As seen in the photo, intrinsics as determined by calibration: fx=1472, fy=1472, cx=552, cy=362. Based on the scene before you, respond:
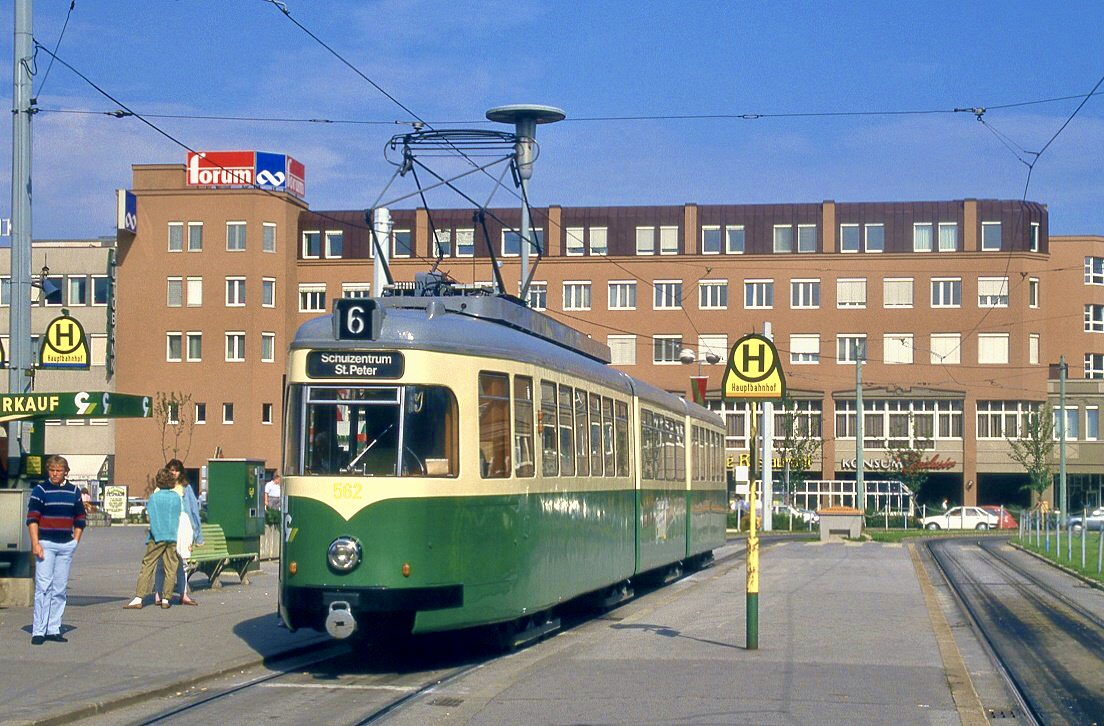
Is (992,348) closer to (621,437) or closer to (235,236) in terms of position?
(235,236)

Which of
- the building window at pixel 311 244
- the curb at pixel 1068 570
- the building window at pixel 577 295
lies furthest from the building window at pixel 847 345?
the curb at pixel 1068 570

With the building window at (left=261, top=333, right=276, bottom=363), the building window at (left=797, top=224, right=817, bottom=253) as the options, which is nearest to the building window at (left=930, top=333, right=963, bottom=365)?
the building window at (left=797, top=224, right=817, bottom=253)

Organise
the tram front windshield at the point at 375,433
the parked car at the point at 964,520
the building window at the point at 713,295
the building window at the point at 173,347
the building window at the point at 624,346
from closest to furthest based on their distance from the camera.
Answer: the tram front windshield at the point at 375,433 → the parked car at the point at 964,520 → the building window at the point at 173,347 → the building window at the point at 713,295 → the building window at the point at 624,346

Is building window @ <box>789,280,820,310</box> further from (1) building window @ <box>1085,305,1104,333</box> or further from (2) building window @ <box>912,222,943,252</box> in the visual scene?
(1) building window @ <box>1085,305,1104,333</box>

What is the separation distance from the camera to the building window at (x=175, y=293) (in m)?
68.3

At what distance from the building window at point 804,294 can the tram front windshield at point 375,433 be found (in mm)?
61650

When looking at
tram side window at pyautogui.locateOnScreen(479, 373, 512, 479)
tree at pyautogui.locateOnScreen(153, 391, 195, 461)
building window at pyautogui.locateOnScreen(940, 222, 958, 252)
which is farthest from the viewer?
building window at pyautogui.locateOnScreen(940, 222, 958, 252)

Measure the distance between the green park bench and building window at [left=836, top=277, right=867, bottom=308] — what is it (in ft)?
179

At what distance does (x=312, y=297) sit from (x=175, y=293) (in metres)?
7.25

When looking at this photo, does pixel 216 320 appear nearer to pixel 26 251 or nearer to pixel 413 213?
pixel 413 213

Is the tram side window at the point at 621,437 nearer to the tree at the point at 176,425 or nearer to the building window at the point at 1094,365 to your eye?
the tree at the point at 176,425

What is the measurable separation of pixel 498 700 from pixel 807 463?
59604 mm

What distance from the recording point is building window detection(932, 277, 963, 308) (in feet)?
233

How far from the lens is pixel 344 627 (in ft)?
37.9
